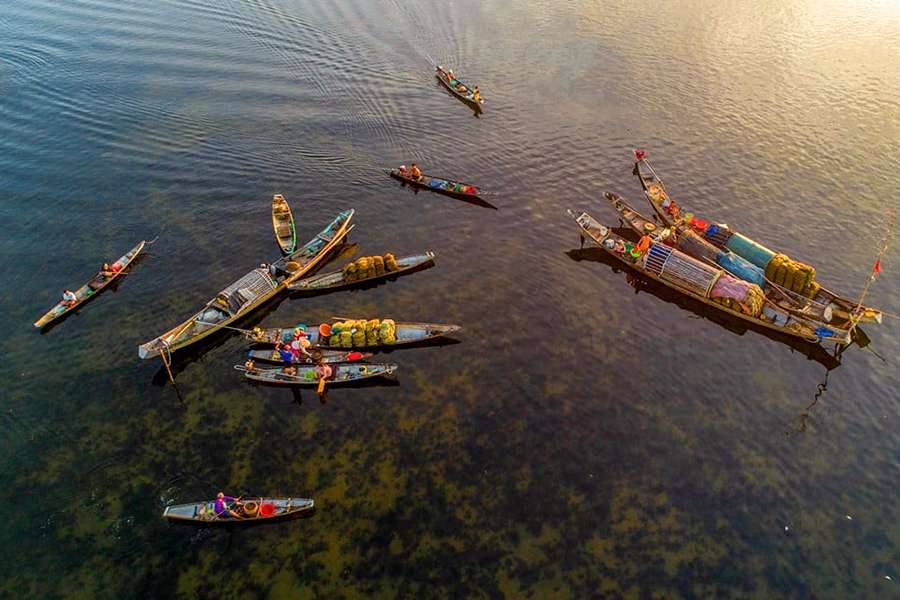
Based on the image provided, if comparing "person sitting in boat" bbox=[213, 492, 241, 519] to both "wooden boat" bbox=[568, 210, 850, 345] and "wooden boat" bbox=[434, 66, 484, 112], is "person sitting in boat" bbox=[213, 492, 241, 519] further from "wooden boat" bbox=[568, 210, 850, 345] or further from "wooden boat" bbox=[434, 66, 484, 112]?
"wooden boat" bbox=[434, 66, 484, 112]

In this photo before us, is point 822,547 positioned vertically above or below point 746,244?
below

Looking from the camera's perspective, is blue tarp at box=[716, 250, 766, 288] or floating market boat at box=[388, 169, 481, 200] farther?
floating market boat at box=[388, 169, 481, 200]

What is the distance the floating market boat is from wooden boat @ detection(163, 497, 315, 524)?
3731cm

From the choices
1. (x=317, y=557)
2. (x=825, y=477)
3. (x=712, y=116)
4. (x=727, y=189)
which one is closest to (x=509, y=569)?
(x=317, y=557)

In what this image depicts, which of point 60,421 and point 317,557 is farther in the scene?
point 60,421

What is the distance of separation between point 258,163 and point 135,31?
5015 centimetres

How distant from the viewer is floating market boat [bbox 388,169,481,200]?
189ft

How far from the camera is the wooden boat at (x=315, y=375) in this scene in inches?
1537

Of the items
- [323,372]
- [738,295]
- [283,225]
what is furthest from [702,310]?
[283,225]

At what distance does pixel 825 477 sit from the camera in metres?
34.2

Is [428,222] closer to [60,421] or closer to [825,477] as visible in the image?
[60,421]

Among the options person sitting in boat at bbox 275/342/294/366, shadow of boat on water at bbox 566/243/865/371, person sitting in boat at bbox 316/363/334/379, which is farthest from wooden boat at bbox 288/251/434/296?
shadow of boat on water at bbox 566/243/865/371

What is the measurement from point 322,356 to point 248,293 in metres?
10.0

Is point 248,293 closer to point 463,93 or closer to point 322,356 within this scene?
point 322,356
